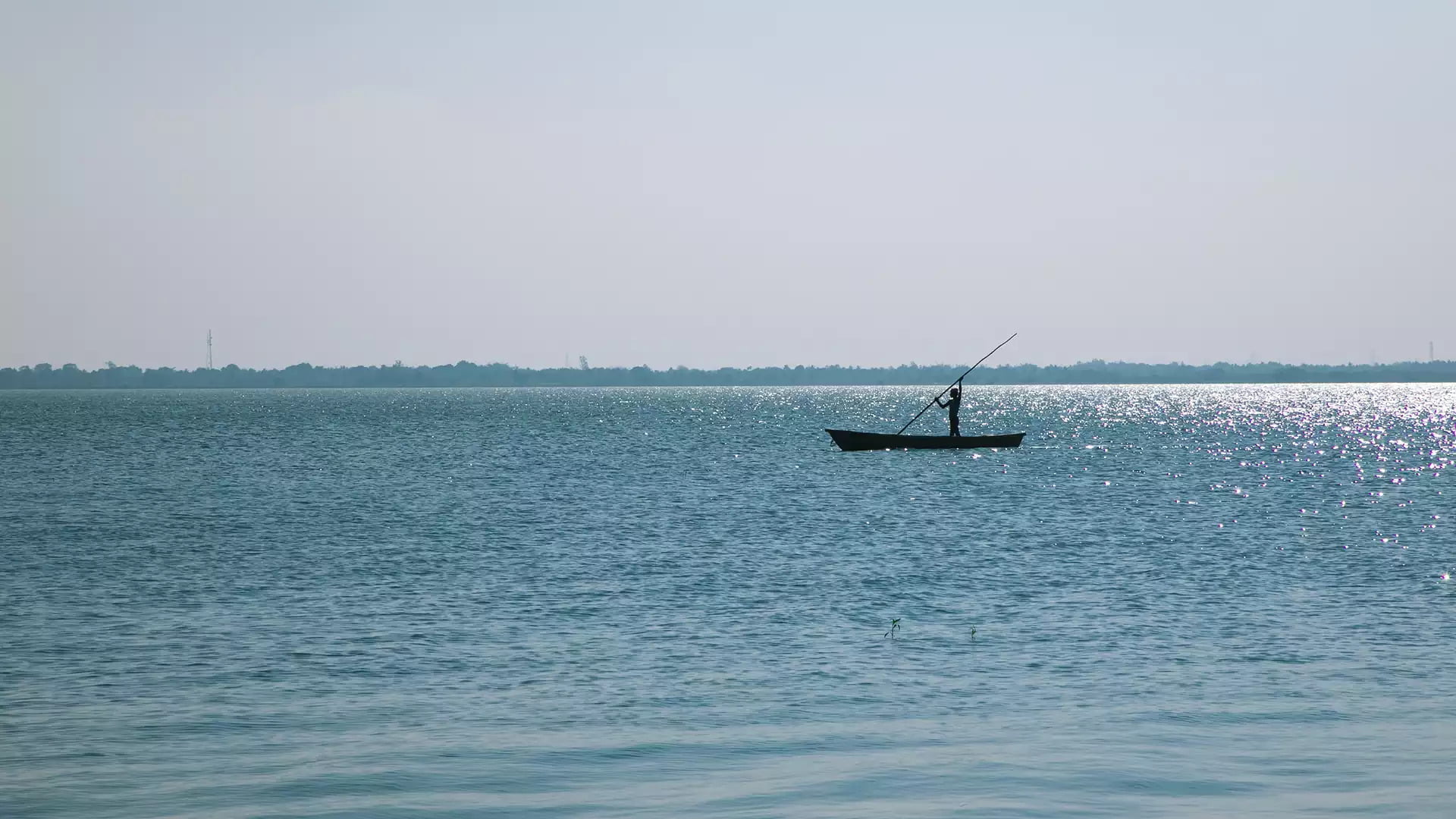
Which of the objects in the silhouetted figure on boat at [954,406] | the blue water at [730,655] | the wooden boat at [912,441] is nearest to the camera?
the blue water at [730,655]

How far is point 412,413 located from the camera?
18125 centimetres

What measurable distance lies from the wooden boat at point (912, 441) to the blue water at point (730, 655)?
883 inches

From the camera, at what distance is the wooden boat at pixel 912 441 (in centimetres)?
7375

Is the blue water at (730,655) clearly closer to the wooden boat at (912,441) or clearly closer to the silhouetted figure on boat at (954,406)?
the silhouetted figure on boat at (954,406)

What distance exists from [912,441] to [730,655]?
55682mm

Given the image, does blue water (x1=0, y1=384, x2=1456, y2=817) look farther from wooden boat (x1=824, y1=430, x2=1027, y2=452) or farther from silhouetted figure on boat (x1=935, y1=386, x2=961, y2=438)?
wooden boat (x1=824, y1=430, x2=1027, y2=452)

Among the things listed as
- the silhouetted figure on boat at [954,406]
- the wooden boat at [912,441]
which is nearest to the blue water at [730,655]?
the silhouetted figure on boat at [954,406]

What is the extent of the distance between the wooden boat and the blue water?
2244cm

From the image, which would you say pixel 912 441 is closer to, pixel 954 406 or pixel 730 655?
pixel 954 406

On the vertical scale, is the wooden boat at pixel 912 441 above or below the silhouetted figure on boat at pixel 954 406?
below

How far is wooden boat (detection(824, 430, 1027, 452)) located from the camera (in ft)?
242

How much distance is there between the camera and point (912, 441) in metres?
74.8

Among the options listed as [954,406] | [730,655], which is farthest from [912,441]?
[730,655]

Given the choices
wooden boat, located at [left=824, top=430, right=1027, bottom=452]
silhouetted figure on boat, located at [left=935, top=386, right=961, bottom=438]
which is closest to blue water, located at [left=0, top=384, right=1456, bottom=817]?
silhouetted figure on boat, located at [left=935, top=386, right=961, bottom=438]
